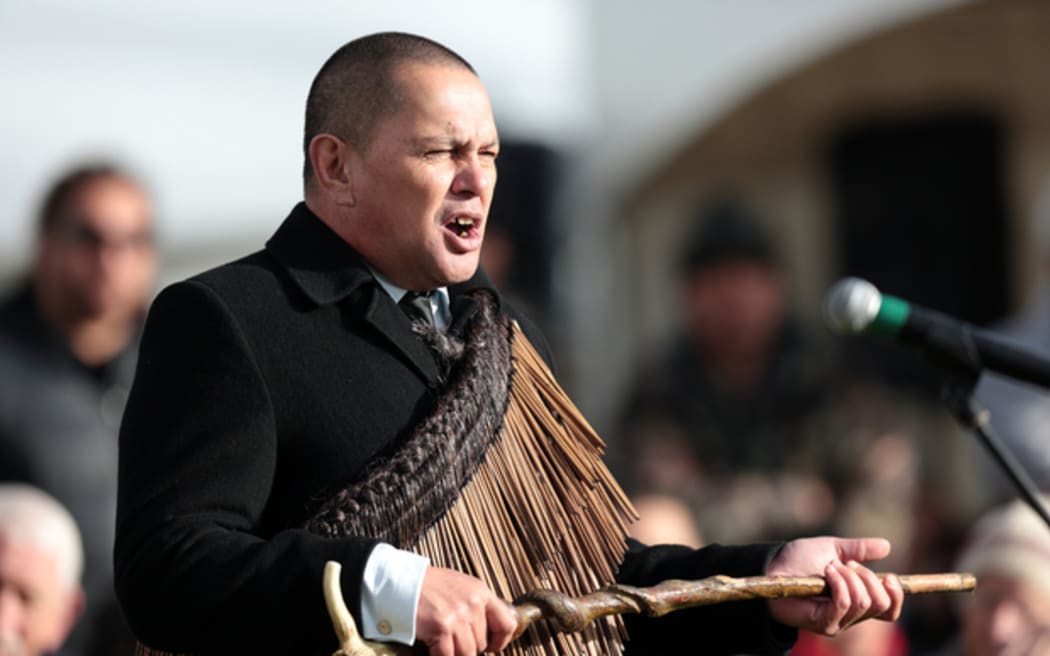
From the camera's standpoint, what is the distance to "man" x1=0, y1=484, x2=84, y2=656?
12.0ft

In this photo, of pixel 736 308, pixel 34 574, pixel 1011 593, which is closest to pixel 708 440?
pixel 736 308

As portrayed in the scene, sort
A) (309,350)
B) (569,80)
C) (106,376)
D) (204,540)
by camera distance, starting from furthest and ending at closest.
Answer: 1. (569,80)
2. (106,376)
3. (309,350)
4. (204,540)

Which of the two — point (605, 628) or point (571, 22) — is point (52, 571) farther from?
point (571, 22)

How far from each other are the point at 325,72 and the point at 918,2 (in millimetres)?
5819

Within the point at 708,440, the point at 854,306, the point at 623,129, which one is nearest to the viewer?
the point at 854,306

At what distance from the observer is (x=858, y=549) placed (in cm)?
222

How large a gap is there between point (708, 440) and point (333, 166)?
143 inches

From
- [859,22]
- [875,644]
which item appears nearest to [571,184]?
[859,22]

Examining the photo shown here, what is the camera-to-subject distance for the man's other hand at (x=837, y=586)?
2160mm

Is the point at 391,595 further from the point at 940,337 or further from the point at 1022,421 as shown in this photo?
the point at 1022,421

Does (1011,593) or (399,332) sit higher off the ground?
(399,332)

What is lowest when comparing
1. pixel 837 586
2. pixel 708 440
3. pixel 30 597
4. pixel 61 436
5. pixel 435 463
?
pixel 708 440

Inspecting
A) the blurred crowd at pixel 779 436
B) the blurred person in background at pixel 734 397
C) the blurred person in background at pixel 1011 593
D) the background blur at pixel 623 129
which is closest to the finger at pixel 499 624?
the blurred person in background at pixel 1011 593

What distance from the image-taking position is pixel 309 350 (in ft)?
6.92
